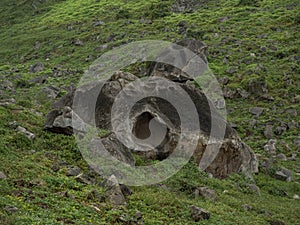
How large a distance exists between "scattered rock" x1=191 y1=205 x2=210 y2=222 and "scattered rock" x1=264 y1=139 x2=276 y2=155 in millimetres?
10195

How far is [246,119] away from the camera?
82.7 feet

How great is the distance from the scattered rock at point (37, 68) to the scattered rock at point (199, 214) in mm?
26960

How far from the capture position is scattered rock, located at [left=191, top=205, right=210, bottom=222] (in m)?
11.7

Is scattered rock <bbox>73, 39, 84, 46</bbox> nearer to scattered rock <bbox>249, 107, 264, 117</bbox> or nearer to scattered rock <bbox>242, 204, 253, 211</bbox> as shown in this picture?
scattered rock <bbox>249, 107, 264, 117</bbox>

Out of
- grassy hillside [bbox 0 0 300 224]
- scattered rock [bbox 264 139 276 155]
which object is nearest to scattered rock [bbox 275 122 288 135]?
grassy hillside [bbox 0 0 300 224]

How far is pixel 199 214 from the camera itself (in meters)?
11.8

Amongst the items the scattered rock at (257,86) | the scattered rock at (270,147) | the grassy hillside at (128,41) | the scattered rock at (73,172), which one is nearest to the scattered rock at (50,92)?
the grassy hillside at (128,41)

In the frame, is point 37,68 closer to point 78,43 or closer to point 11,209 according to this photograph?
point 78,43

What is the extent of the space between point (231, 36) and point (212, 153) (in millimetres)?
23624

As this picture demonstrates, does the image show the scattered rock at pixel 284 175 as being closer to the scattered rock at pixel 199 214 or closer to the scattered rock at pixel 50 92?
the scattered rock at pixel 199 214

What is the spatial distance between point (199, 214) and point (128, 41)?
30.5 metres

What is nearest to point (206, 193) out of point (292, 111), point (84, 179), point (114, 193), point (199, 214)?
point (199, 214)

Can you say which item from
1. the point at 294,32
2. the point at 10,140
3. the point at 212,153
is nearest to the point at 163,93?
the point at 212,153

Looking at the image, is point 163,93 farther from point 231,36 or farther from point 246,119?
point 231,36
